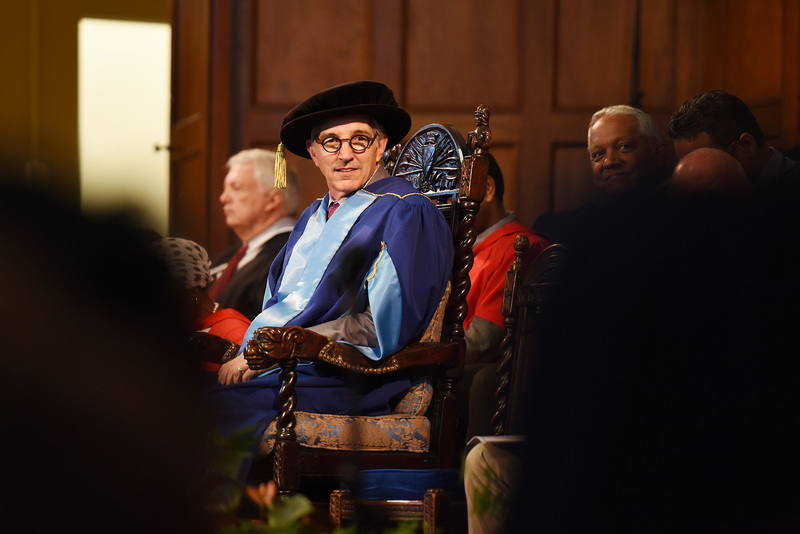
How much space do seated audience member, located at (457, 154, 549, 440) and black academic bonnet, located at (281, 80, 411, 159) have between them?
337 mm

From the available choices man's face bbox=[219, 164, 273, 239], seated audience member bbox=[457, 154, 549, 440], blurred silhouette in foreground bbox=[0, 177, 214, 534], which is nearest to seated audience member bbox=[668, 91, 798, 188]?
seated audience member bbox=[457, 154, 549, 440]

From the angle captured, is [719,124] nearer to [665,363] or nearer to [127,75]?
[665,363]

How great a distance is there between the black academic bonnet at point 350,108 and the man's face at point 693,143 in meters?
0.77

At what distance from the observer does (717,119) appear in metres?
2.09

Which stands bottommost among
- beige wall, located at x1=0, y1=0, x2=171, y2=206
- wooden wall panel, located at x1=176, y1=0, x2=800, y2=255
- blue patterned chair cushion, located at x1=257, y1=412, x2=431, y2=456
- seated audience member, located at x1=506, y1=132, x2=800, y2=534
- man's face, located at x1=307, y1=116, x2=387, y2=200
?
blue patterned chair cushion, located at x1=257, y1=412, x2=431, y2=456

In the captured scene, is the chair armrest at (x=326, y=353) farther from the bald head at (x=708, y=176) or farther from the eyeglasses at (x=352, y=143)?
the bald head at (x=708, y=176)

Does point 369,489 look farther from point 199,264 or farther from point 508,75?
point 508,75

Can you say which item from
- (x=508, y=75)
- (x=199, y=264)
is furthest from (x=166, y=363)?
(x=508, y=75)

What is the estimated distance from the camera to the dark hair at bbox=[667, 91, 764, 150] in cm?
209

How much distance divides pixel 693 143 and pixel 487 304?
1.00 metres

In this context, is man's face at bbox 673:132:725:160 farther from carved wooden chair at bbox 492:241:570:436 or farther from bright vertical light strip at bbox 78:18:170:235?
bright vertical light strip at bbox 78:18:170:235

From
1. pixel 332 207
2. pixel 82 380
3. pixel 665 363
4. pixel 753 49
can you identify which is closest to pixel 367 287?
pixel 332 207

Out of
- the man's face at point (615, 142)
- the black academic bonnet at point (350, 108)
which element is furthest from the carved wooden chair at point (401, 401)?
the man's face at point (615, 142)

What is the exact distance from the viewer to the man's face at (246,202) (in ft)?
13.8
